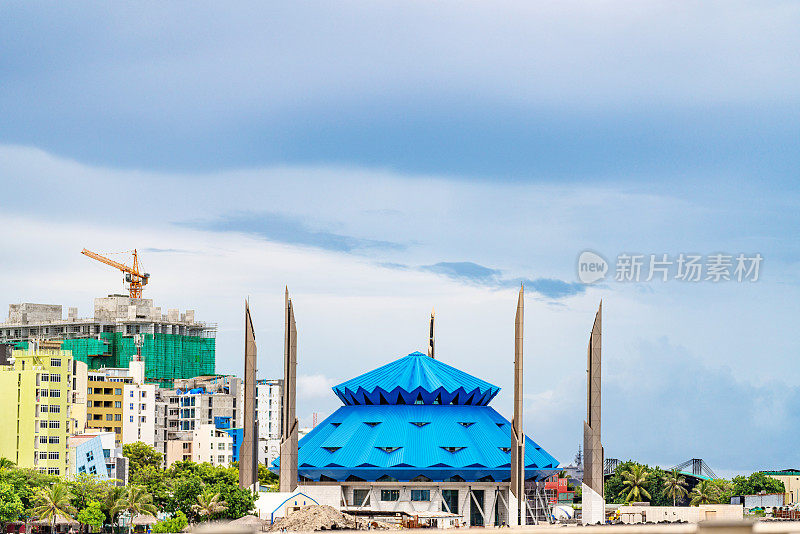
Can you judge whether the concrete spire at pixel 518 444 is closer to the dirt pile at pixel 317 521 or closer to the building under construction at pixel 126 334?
the dirt pile at pixel 317 521

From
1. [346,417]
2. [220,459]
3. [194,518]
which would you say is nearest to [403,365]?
[346,417]

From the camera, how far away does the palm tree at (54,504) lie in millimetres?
75188

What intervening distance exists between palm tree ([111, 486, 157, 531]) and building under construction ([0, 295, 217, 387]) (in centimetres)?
9247

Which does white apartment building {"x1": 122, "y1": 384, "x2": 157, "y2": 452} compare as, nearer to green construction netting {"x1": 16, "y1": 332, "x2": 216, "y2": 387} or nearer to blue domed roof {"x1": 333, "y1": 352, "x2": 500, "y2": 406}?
green construction netting {"x1": 16, "y1": 332, "x2": 216, "y2": 387}

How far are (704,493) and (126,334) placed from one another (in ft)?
314

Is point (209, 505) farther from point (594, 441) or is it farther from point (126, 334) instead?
point (126, 334)

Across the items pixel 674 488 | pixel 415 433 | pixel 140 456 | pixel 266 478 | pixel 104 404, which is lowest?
pixel 674 488

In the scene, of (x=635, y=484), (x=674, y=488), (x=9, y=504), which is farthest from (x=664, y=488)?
(x=9, y=504)

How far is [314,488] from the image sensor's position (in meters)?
80.9

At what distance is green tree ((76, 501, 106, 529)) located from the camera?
7550 centimetres

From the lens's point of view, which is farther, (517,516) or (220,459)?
(220,459)

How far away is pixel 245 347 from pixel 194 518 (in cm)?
1153

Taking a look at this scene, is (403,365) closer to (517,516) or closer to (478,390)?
(478,390)

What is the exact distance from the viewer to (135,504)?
77.4 m
